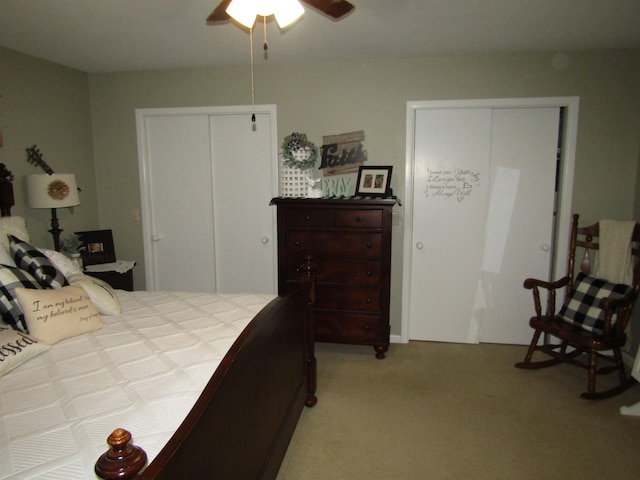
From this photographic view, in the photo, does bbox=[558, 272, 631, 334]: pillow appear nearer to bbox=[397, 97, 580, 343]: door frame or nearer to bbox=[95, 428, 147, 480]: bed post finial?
bbox=[397, 97, 580, 343]: door frame

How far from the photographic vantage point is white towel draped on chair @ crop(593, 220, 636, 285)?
2709mm

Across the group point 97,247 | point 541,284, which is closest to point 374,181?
point 541,284

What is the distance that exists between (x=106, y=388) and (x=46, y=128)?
271 cm

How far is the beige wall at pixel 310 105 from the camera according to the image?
2.95 meters

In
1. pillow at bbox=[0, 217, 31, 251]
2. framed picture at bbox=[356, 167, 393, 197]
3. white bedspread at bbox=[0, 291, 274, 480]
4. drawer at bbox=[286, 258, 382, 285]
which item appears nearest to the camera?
white bedspread at bbox=[0, 291, 274, 480]

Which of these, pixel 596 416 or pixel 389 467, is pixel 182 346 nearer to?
pixel 389 467

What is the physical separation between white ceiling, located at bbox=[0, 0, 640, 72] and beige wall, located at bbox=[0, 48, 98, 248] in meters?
0.17

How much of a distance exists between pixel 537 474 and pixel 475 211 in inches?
76.7

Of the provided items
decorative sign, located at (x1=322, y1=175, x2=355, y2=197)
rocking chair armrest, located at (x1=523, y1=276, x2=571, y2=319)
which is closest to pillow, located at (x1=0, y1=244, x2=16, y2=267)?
decorative sign, located at (x1=322, y1=175, x2=355, y2=197)

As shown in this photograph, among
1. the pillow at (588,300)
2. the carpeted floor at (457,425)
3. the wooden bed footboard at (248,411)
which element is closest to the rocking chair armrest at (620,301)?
the pillow at (588,300)

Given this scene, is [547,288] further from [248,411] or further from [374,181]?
[248,411]

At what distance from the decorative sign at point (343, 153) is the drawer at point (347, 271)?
80cm

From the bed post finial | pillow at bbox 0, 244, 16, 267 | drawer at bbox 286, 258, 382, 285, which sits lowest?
drawer at bbox 286, 258, 382, 285

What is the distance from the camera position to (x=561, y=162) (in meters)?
3.10
